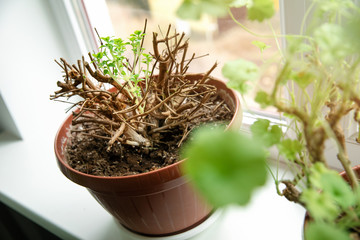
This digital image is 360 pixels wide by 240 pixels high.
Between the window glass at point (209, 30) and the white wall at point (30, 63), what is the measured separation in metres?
0.22

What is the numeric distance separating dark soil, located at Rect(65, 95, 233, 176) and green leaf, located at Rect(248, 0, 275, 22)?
32cm

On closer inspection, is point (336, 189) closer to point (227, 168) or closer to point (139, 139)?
point (227, 168)

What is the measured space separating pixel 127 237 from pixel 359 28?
650mm

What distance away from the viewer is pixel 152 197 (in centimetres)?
58

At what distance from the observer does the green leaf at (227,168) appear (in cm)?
A: 24

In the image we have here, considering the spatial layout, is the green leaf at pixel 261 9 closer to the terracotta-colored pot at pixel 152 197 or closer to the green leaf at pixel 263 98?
the green leaf at pixel 263 98

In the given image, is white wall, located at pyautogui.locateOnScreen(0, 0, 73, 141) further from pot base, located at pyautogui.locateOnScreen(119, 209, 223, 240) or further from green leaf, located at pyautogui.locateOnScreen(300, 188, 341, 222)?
green leaf, located at pyautogui.locateOnScreen(300, 188, 341, 222)

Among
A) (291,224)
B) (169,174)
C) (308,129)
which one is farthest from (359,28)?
(291,224)

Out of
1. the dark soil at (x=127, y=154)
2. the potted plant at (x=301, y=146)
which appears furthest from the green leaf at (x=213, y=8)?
the dark soil at (x=127, y=154)

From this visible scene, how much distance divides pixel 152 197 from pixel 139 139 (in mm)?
136

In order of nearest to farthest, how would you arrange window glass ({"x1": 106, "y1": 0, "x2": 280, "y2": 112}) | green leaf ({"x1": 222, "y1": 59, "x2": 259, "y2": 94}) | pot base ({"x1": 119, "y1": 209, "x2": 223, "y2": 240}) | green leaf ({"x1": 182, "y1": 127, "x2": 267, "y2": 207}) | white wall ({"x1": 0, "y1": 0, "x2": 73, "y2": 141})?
green leaf ({"x1": 182, "y1": 127, "x2": 267, "y2": 207}) < green leaf ({"x1": 222, "y1": 59, "x2": 259, "y2": 94}) < pot base ({"x1": 119, "y1": 209, "x2": 223, "y2": 240}) < window glass ({"x1": 106, "y1": 0, "x2": 280, "y2": 112}) < white wall ({"x1": 0, "y1": 0, "x2": 73, "y2": 141})

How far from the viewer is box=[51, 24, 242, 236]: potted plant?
58cm

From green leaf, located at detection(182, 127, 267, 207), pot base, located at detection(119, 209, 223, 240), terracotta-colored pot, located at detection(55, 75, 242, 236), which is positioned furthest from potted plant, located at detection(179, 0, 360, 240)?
pot base, located at detection(119, 209, 223, 240)

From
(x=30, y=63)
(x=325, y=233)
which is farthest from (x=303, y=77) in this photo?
(x=30, y=63)
